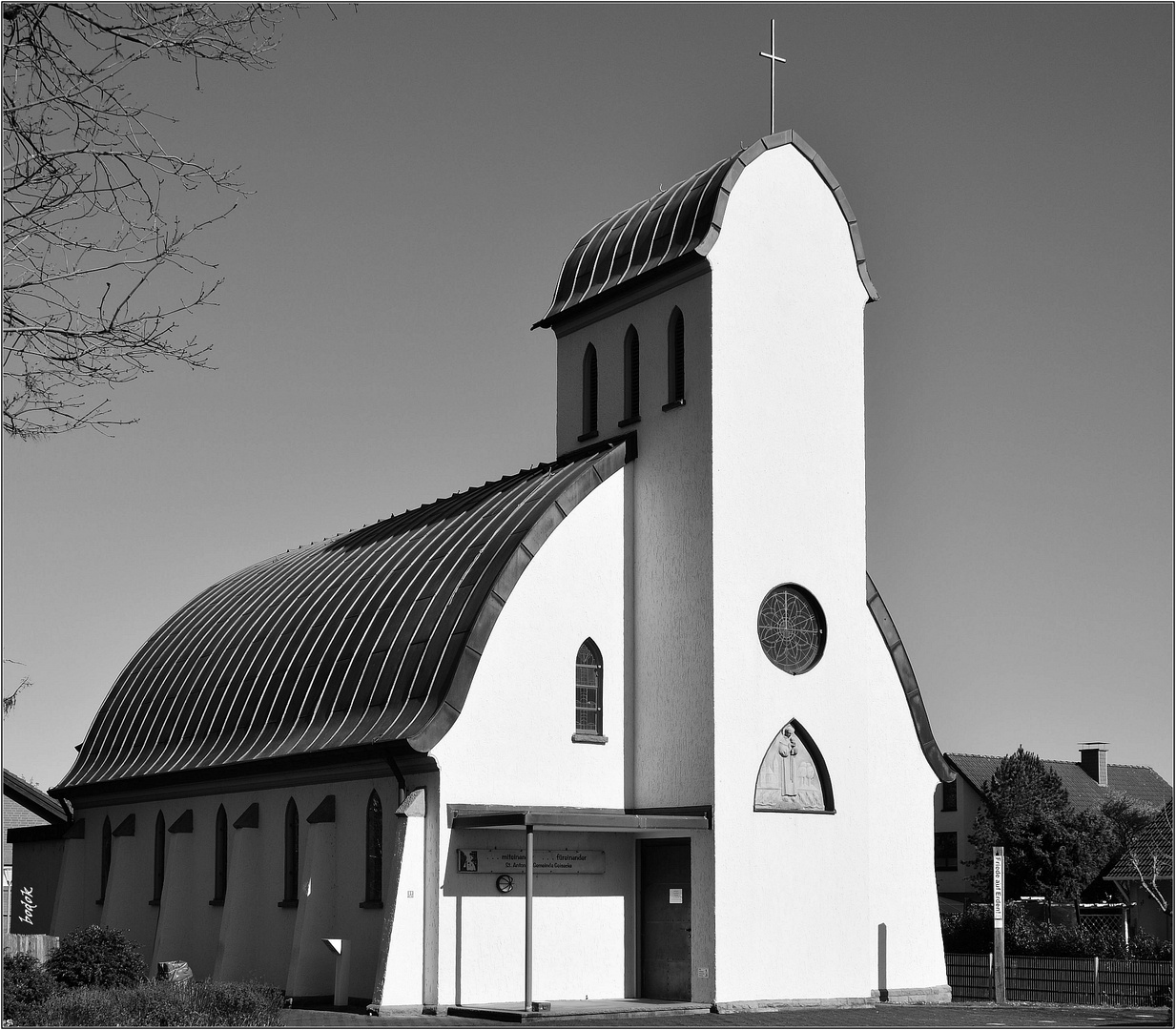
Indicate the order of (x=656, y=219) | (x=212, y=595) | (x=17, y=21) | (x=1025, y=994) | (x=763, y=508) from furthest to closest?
(x=212, y=595)
(x=1025, y=994)
(x=656, y=219)
(x=763, y=508)
(x=17, y=21)

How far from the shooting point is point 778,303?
107 ft

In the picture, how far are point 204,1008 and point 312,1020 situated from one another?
3.27 m

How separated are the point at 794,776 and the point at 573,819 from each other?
4.79 m

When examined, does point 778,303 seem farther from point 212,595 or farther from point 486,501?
point 212,595

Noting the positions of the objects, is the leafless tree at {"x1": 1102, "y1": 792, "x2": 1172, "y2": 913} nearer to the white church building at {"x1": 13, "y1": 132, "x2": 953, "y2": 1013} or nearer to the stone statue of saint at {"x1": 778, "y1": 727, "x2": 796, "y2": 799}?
the white church building at {"x1": 13, "y1": 132, "x2": 953, "y2": 1013}

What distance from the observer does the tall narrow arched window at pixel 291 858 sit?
3409 cm

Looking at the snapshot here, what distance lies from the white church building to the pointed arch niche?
2.1 inches

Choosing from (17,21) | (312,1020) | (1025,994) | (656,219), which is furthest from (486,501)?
(17,21)

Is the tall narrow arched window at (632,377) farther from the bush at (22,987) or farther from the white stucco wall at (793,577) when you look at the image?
the bush at (22,987)

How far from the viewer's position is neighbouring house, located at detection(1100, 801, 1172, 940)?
61844 mm

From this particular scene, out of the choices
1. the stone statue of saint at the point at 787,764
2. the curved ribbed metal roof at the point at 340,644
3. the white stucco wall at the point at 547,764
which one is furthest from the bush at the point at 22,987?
the stone statue of saint at the point at 787,764

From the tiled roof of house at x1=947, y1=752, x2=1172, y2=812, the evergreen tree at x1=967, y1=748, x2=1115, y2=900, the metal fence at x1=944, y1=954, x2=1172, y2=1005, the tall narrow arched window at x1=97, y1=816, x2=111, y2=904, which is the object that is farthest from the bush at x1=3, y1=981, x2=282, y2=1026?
the tiled roof of house at x1=947, y1=752, x2=1172, y2=812

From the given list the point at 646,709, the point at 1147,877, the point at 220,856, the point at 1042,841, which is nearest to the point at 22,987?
the point at 220,856

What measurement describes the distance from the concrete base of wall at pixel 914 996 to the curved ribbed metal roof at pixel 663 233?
13800mm
